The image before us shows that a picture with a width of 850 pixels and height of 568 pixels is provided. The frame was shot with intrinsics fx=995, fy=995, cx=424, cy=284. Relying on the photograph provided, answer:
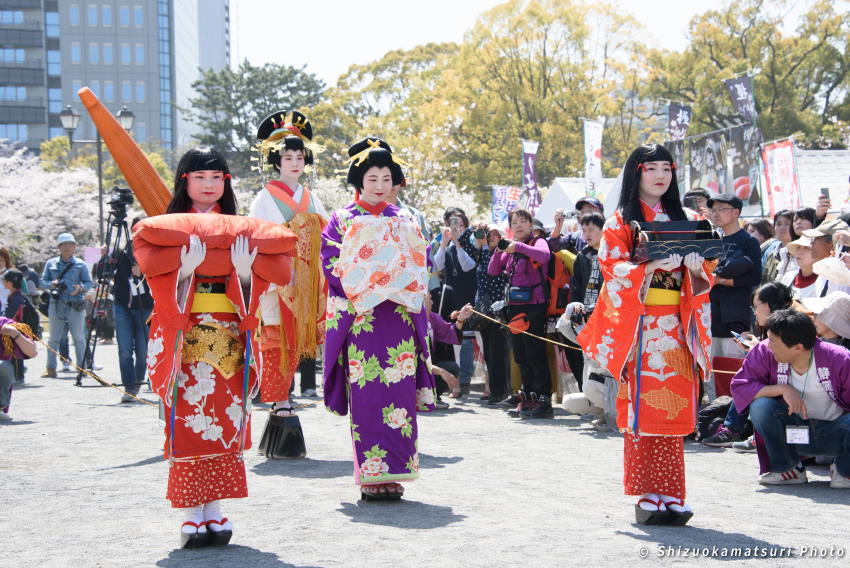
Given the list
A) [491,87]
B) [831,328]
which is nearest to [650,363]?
[831,328]

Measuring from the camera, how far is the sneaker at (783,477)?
Result: 21.2 feet

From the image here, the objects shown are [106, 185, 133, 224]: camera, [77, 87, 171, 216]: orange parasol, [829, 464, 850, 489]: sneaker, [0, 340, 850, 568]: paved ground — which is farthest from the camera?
[106, 185, 133, 224]: camera

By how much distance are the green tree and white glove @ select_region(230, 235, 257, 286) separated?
51.6 metres

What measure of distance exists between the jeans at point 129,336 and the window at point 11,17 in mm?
78046

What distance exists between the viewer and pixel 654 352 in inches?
208

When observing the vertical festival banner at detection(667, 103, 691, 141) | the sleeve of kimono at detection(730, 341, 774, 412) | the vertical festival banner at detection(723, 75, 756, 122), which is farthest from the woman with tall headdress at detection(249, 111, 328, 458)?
the vertical festival banner at detection(667, 103, 691, 141)

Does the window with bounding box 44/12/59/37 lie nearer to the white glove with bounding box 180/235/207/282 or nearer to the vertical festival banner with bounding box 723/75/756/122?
the vertical festival banner with bounding box 723/75/756/122

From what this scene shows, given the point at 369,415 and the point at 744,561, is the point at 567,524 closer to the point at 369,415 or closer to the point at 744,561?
the point at 744,561

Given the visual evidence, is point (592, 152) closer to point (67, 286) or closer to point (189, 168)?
point (67, 286)

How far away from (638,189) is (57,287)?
1119 cm

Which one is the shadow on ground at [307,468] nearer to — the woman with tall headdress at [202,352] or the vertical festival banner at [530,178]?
the woman with tall headdress at [202,352]

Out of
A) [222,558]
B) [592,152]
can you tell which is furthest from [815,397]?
[592,152]

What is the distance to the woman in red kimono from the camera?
4.77m

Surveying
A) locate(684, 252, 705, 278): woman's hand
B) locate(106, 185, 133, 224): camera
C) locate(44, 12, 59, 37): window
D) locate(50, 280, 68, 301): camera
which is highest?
locate(44, 12, 59, 37): window
